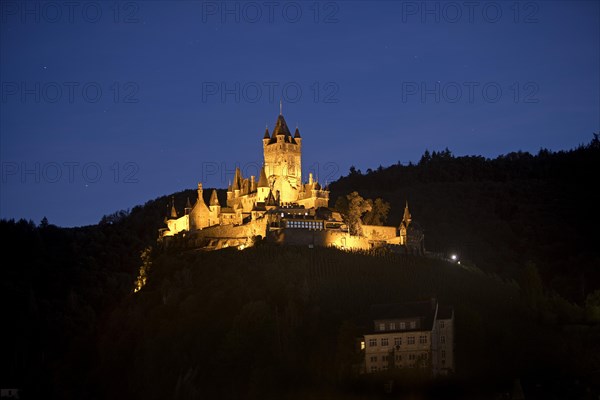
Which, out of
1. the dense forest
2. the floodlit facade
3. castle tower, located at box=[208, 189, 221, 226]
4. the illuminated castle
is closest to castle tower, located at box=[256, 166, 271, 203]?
the illuminated castle

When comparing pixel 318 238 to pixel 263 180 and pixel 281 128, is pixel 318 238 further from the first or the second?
pixel 281 128

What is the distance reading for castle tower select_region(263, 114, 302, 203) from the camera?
111062mm

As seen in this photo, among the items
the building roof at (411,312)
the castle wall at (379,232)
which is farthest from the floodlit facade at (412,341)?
the castle wall at (379,232)

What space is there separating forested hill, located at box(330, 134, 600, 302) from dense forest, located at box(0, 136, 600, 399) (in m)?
0.68

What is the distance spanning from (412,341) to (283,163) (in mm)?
42040

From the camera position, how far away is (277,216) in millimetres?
102312

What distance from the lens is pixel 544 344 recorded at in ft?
271

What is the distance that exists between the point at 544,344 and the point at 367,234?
2495 cm

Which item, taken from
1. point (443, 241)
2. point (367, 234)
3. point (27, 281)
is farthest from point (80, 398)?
point (443, 241)

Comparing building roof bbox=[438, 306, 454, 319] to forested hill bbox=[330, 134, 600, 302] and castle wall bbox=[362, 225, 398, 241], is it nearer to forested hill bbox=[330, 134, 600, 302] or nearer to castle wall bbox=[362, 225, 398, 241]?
castle wall bbox=[362, 225, 398, 241]

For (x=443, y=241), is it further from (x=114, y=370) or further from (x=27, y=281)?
(x=114, y=370)

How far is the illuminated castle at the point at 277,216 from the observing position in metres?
102

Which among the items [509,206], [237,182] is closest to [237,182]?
[237,182]

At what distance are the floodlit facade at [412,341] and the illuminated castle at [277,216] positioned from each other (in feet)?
88.8
